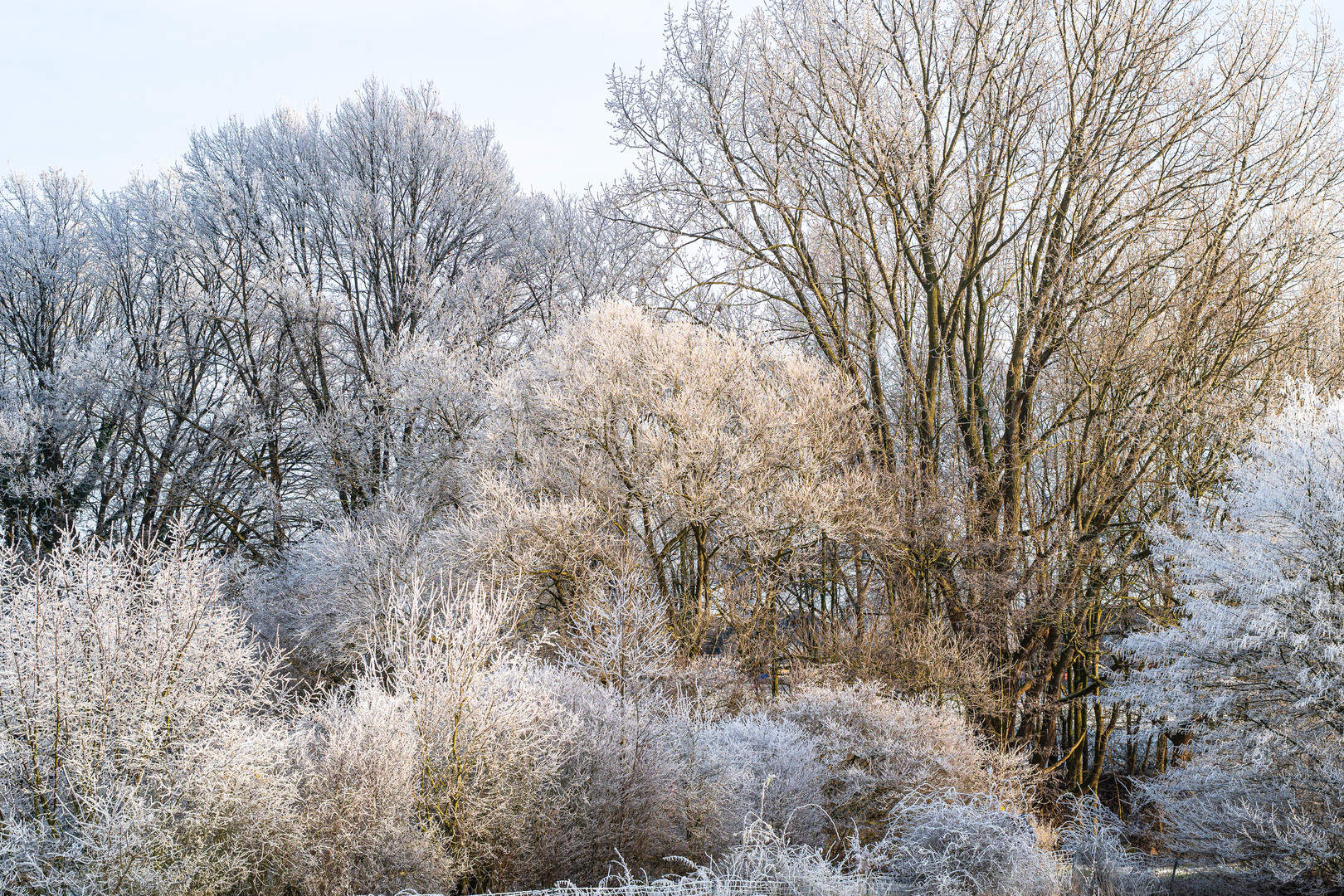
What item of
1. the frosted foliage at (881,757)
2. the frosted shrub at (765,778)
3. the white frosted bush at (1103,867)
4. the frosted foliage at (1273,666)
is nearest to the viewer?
the white frosted bush at (1103,867)

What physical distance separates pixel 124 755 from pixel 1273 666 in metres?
9.85

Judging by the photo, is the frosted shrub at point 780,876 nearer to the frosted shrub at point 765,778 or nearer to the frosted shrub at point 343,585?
the frosted shrub at point 765,778

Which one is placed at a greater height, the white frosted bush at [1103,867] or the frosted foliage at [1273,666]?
the frosted foliage at [1273,666]

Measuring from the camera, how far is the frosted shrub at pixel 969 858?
251 inches

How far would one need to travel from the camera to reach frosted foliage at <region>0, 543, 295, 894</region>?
554cm

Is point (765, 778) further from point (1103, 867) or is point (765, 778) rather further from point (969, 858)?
point (1103, 867)

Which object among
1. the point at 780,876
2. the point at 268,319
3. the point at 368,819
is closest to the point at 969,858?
the point at 780,876

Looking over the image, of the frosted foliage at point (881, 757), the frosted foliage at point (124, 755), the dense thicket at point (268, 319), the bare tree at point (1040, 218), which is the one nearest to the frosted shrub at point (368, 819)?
the frosted foliage at point (124, 755)

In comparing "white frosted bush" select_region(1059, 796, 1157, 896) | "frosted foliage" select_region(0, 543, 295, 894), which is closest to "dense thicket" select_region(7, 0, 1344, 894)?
"frosted foliage" select_region(0, 543, 295, 894)

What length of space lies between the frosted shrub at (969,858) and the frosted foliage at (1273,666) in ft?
8.29

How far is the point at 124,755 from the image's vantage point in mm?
6027

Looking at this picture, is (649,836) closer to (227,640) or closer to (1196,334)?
(227,640)

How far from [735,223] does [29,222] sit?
54.0 feet

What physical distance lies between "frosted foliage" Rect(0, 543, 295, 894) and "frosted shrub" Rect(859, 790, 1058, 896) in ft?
14.5
